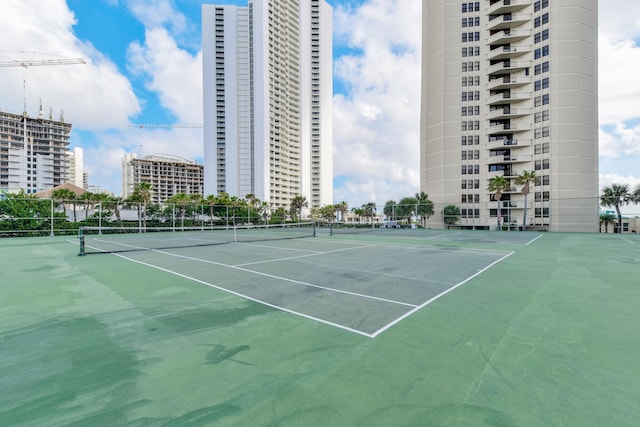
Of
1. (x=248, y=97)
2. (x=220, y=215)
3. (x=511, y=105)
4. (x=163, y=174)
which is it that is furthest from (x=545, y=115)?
(x=163, y=174)

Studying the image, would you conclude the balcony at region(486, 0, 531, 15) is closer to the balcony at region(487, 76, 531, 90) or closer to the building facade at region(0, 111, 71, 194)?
the balcony at region(487, 76, 531, 90)

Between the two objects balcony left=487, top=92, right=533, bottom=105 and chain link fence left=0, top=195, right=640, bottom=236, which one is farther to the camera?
balcony left=487, top=92, right=533, bottom=105

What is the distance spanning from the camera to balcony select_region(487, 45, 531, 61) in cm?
4950

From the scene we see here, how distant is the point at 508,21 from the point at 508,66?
7.43m

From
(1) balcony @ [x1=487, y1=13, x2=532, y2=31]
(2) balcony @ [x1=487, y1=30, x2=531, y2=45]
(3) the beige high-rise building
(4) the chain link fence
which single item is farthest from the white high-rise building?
(1) balcony @ [x1=487, y1=13, x2=532, y2=31]

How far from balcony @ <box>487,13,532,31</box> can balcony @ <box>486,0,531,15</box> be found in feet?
3.13

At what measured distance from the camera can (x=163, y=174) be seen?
16138cm

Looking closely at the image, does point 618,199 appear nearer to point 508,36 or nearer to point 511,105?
point 511,105

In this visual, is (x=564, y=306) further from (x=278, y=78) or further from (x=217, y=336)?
(x=278, y=78)

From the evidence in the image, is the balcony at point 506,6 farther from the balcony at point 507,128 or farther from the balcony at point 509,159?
the balcony at point 509,159

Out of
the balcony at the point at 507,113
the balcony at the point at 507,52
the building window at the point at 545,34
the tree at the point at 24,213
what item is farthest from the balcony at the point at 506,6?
the tree at the point at 24,213

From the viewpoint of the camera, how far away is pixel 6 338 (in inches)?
154

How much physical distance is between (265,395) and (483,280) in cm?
667

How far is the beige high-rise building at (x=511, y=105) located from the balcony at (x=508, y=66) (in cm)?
16
